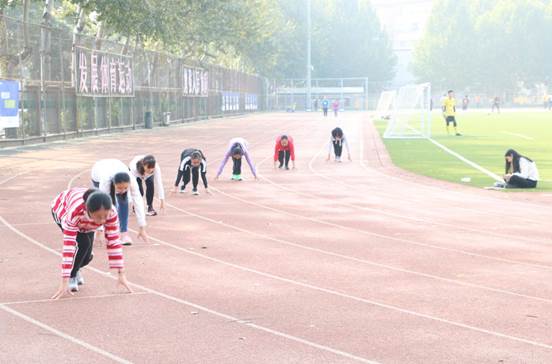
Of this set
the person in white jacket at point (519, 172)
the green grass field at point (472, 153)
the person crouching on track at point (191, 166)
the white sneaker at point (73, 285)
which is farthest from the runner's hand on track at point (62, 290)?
the green grass field at point (472, 153)

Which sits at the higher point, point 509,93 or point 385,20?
point 385,20

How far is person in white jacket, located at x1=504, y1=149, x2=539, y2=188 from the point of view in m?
18.6

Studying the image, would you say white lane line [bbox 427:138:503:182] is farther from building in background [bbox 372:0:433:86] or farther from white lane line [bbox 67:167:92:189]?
building in background [bbox 372:0:433:86]

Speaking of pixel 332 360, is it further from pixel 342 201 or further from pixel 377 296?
pixel 342 201

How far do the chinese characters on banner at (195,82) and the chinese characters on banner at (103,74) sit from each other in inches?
502

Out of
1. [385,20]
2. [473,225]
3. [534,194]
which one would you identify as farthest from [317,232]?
[385,20]

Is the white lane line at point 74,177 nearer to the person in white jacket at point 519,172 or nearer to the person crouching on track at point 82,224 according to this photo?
the person in white jacket at point 519,172

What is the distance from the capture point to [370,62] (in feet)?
399

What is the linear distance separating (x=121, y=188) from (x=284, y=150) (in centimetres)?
1442

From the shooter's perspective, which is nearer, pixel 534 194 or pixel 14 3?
pixel 534 194

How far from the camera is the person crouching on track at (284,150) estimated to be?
2373 cm

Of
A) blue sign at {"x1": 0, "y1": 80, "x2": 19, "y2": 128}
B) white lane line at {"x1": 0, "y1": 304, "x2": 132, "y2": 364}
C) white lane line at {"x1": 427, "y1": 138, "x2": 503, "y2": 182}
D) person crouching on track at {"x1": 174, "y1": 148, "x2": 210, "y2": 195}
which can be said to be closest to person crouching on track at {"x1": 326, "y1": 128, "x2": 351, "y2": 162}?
white lane line at {"x1": 427, "y1": 138, "x2": 503, "y2": 182}

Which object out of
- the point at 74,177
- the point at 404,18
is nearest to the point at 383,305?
the point at 74,177

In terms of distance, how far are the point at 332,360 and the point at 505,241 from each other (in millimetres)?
6181
